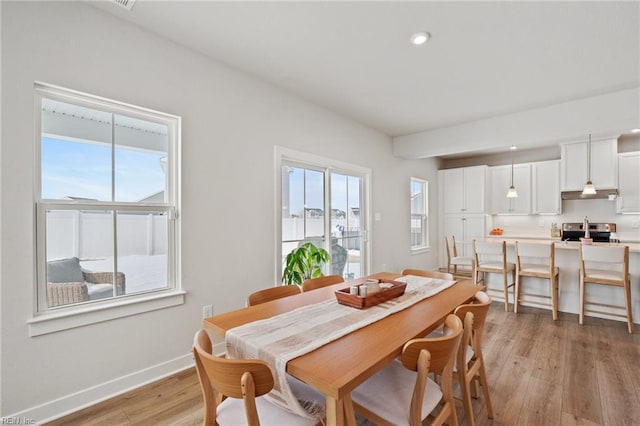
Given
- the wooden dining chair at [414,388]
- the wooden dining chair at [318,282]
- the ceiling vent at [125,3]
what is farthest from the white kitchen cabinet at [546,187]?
the ceiling vent at [125,3]

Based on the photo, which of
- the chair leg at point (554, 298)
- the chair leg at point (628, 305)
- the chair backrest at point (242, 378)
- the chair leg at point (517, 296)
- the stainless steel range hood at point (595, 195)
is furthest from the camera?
the stainless steel range hood at point (595, 195)

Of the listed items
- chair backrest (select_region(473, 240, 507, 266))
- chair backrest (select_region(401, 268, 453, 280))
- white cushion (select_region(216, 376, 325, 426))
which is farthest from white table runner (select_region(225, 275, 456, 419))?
chair backrest (select_region(473, 240, 507, 266))

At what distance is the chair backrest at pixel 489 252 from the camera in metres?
3.95

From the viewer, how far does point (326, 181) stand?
382cm

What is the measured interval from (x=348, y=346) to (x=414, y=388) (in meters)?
0.31

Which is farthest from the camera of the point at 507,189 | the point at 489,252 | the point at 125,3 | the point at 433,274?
the point at 507,189

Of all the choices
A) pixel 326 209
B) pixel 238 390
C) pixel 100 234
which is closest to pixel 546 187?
pixel 326 209

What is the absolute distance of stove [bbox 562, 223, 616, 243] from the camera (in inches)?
195

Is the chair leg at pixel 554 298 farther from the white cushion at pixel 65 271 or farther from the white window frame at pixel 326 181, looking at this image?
the white cushion at pixel 65 271

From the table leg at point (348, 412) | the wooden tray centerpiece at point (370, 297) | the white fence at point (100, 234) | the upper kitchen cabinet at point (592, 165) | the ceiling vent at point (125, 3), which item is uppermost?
the ceiling vent at point (125, 3)

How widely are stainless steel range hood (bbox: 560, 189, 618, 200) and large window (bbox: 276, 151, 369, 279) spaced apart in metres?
3.75

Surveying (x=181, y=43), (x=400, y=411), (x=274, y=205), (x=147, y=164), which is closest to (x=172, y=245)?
(x=147, y=164)

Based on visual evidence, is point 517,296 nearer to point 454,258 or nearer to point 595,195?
point 454,258

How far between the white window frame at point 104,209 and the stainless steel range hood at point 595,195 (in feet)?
20.1
